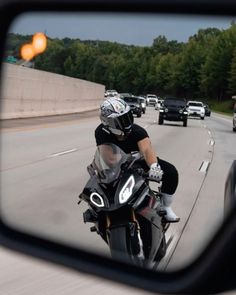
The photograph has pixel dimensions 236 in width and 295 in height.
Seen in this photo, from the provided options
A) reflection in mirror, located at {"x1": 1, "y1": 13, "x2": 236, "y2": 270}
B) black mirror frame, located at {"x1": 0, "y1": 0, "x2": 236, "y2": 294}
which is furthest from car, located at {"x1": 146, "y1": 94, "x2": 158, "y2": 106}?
black mirror frame, located at {"x1": 0, "y1": 0, "x2": 236, "y2": 294}

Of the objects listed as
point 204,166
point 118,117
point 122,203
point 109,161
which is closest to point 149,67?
point 118,117

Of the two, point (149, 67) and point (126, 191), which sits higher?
point (149, 67)

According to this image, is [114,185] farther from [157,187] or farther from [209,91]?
[209,91]

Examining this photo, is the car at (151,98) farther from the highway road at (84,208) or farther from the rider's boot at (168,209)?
the rider's boot at (168,209)

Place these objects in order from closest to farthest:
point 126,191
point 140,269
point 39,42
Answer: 1. point 140,269
2. point 39,42
3. point 126,191

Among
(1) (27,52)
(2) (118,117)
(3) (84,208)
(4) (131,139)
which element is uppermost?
(1) (27,52)

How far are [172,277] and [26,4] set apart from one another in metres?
1.15

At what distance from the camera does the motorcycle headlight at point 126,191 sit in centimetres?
292

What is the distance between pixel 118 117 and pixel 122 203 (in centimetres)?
44

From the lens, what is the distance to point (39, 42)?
8.04 ft

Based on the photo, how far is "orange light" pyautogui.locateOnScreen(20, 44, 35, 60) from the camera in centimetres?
264

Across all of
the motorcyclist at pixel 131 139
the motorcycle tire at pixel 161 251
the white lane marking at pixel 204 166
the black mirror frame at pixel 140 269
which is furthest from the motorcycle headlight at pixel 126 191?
the black mirror frame at pixel 140 269

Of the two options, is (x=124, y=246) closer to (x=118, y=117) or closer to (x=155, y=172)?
(x=155, y=172)

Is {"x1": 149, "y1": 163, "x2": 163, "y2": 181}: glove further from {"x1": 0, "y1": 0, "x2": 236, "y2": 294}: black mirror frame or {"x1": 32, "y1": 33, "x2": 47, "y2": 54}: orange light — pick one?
{"x1": 32, "y1": 33, "x2": 47, "y2": 54}: orange light
